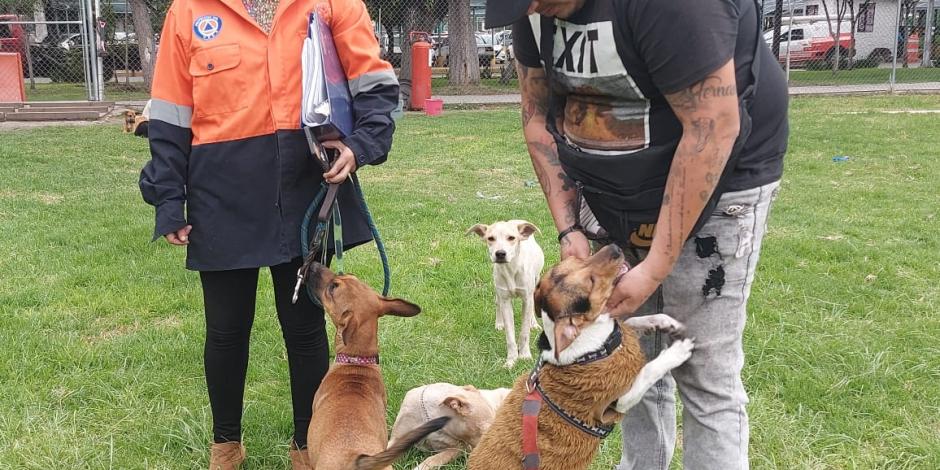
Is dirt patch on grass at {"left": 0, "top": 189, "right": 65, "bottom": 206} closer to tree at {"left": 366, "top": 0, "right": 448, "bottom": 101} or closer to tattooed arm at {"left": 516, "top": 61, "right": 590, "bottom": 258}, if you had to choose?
tattooed arm at {"left": 516, "top": 61, "right": 590, "bottom": 258}

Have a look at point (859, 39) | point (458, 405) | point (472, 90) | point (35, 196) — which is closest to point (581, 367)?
point (458, 405)

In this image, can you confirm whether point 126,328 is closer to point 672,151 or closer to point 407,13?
point 672,151

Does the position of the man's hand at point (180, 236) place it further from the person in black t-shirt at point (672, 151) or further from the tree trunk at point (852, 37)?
the tree trunk at point (852, 37)

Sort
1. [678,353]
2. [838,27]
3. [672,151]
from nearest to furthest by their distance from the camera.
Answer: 1. [672,151]
2. [678,353]
3. [838,27]

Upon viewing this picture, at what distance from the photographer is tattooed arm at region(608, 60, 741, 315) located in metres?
1.94

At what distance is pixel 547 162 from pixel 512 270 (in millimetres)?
2288

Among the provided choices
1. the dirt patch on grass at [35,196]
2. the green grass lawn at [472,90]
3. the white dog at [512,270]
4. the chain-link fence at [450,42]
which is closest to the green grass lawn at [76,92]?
the chain-link fence at [450,42]

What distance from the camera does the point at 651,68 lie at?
77.1 inches

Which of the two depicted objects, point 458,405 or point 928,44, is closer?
point 458,405

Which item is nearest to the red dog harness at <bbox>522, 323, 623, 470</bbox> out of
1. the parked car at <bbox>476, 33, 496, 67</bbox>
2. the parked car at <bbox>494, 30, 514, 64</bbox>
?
the parked car at <bbox>494, 30, 514, 64</bbox>

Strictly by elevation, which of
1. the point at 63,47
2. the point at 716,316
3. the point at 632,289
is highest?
the point at 63,47

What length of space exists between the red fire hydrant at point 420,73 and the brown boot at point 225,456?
14.7m

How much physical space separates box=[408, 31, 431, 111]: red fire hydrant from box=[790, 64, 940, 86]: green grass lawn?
10.4m

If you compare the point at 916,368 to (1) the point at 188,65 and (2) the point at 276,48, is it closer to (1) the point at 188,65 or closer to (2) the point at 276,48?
(2) the point at 276,48
